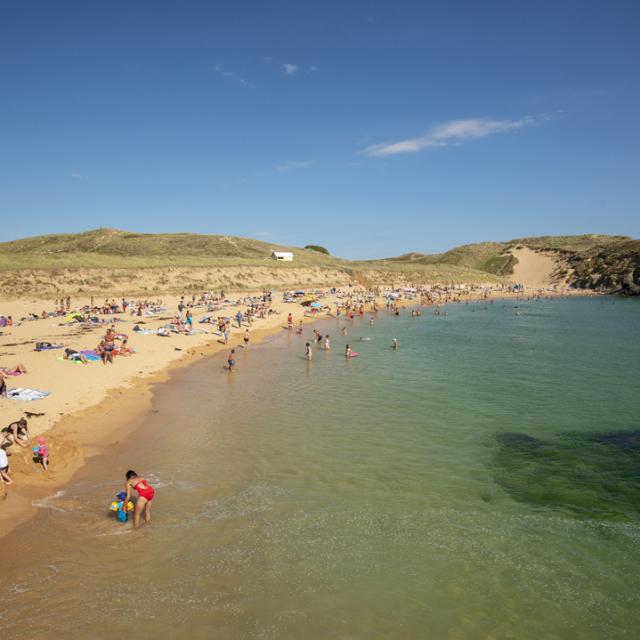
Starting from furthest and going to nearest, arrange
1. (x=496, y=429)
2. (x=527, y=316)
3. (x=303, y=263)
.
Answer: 1. (x=303, y=263)
2. (x=527, y=316)
3. (x=496, y=429)

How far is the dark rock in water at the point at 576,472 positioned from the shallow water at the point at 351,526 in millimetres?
61

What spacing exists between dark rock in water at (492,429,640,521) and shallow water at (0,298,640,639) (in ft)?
0.20

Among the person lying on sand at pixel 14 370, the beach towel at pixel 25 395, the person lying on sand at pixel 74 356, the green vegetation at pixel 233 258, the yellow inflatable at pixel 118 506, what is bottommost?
the yellow inflatable at pixel 118 506

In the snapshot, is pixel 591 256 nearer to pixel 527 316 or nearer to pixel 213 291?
pixel 527 316

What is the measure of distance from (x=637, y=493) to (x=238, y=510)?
9.88 metres

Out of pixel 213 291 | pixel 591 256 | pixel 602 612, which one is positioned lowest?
pixel 602 612

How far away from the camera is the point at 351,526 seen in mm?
10258

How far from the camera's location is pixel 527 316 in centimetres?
5862

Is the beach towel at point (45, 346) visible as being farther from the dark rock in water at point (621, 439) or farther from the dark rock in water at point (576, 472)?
the dark rock in water at point (621, 439)

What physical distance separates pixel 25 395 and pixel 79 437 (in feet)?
13.0

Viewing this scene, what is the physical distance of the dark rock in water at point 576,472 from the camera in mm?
11242

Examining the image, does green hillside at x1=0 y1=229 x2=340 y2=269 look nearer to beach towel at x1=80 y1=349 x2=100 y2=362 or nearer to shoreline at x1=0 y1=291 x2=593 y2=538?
beach towel at x1=80 y1=349 x2=100 y2=362

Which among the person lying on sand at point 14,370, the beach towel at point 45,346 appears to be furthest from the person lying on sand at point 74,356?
the person lying on sand at point 14,370

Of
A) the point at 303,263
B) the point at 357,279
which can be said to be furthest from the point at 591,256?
the point at 303,263
